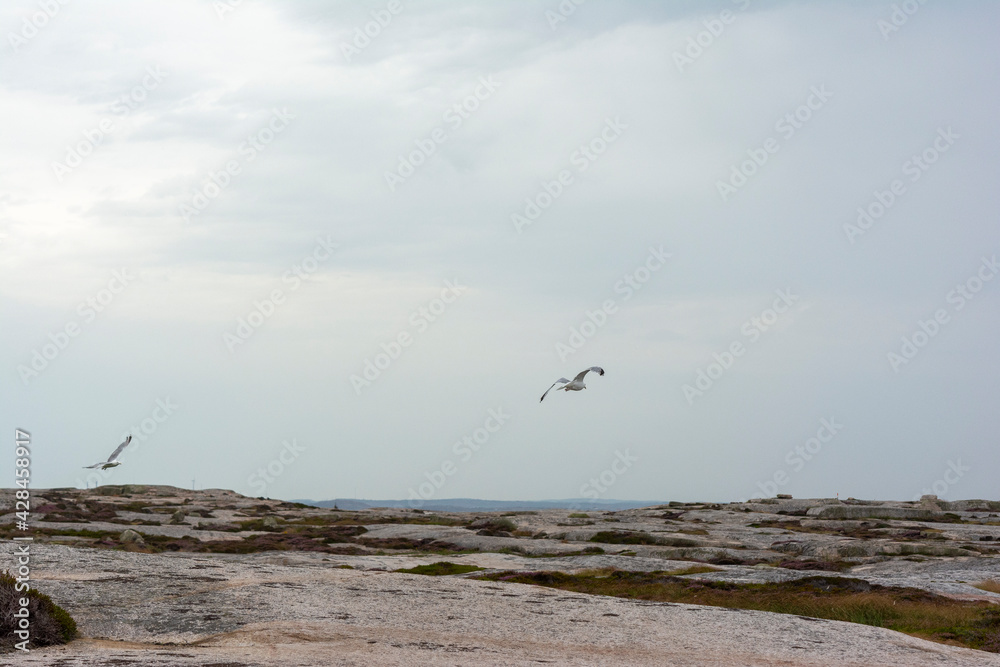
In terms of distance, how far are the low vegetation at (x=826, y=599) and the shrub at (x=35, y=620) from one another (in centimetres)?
1894

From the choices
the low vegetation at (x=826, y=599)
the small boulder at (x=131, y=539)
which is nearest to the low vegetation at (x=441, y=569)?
the low vegetation at (x=826, y=599)

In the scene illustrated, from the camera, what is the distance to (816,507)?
3674 inches

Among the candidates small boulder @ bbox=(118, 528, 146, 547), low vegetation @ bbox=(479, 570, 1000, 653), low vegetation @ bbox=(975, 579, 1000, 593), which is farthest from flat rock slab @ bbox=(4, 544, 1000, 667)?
small boulder @ bbox=(118, 528, 146, 547)

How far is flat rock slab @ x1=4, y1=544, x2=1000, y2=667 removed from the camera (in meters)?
18.3

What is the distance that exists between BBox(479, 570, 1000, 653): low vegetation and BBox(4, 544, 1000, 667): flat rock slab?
3.90m

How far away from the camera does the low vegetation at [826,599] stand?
2639 centimetres

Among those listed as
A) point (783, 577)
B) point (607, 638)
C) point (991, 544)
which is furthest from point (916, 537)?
point (607, 638)

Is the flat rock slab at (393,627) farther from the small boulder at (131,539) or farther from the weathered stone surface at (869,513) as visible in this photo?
the weathered stone surface at (869,513)

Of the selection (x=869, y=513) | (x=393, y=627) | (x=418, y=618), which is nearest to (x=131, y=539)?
(x=418, y=618)

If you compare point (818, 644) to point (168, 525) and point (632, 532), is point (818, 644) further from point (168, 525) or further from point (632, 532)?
point (168, 525)

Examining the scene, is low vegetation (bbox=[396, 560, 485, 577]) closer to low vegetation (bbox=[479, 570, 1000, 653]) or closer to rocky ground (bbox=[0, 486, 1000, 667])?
rocky ground (bbox=[0, 486, 1000, 667])

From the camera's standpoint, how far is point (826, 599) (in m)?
31.5

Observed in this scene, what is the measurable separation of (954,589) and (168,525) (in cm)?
5485

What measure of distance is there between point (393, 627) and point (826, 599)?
17868 mm
